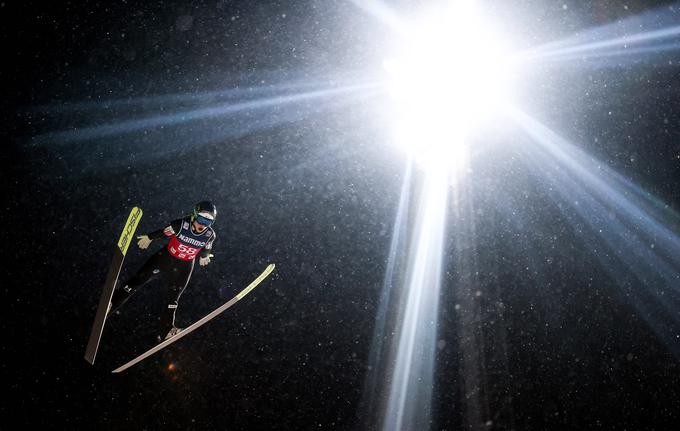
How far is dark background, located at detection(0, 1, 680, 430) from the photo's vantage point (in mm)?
2414

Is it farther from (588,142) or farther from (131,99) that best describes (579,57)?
(131,99)

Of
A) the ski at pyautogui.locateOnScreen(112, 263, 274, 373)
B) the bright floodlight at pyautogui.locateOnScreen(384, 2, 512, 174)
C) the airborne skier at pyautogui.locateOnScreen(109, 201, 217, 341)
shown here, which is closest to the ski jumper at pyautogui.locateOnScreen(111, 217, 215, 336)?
the airborne skier at pyautogui.locateOnScreen(109, 201, 217, 341)

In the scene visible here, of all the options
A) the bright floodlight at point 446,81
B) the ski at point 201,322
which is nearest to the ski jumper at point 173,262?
the ski at point 201,322

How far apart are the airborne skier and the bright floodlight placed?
4.52ft

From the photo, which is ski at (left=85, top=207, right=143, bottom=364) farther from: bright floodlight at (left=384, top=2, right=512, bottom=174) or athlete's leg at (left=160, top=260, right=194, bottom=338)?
bright floodlight at (left=384, top=2, right=512, bottom=174)

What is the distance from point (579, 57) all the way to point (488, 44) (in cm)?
83

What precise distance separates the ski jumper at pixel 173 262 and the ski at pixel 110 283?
0.04 meters

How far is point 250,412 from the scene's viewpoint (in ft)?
8.89

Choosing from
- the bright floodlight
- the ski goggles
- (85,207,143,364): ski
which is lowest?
(85,207,143,364): ski

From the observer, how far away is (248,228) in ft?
8.52

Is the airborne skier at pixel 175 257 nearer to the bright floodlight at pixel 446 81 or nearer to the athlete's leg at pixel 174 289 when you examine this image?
the athlete's leg at pixel 174 289

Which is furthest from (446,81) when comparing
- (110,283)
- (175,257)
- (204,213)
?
(110,283)

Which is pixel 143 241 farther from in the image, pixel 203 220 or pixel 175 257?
pixel 203 220

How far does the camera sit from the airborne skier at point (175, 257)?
2219mm
